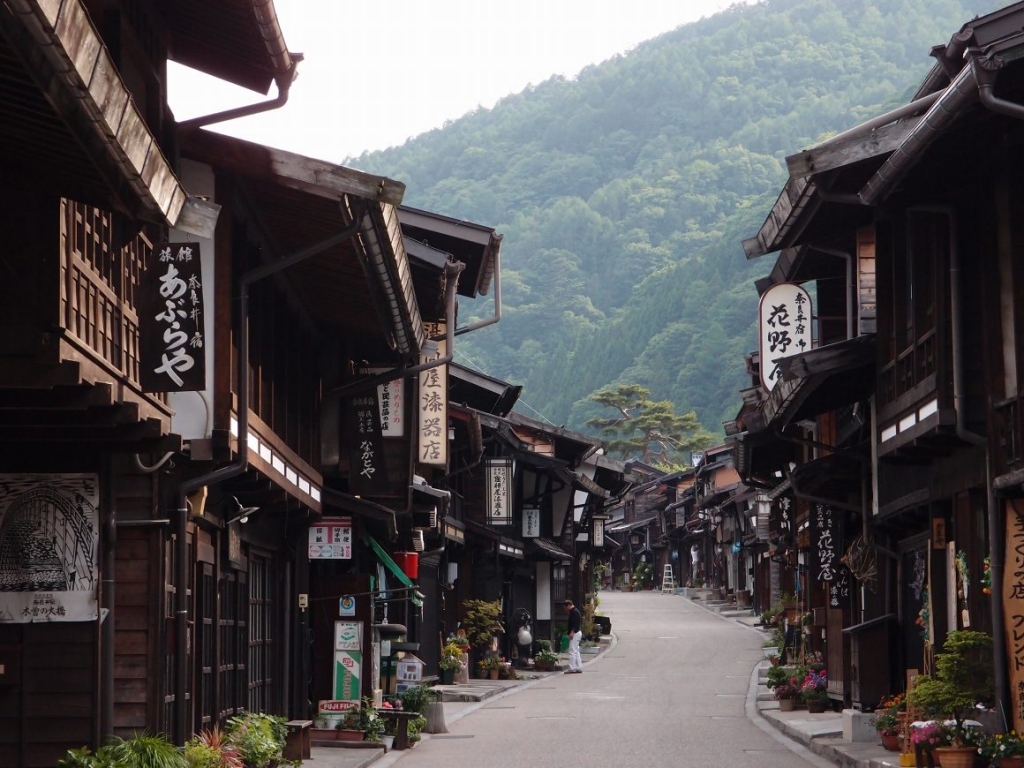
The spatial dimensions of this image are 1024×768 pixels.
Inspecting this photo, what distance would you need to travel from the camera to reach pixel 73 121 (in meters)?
7.52

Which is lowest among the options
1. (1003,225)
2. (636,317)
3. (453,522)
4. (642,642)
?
(642,642)

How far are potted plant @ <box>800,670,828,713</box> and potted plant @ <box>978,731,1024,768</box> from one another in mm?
12414

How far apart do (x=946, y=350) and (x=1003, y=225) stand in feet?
5.63

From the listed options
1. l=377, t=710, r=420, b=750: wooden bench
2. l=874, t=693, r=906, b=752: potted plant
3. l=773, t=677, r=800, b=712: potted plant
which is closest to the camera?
l=874, t=693, r=906, b=752: potted plant

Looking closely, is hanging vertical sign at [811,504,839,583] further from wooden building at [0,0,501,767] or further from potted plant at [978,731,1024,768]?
potted plant at [978,731,1024,768]

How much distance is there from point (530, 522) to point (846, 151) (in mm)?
29964

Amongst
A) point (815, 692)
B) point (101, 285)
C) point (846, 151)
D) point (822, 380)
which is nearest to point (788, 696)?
point (815, 692)

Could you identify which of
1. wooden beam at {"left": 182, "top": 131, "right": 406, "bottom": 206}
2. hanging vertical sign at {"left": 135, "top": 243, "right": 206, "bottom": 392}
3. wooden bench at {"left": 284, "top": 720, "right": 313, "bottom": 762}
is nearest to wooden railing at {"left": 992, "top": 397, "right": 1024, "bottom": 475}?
wooden beam at {"left": 182, "top": 131, "right": 406, "bottom": 206}

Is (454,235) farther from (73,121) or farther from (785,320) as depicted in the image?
(73,121)

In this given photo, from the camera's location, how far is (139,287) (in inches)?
488

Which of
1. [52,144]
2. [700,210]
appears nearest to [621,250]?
[700,210]

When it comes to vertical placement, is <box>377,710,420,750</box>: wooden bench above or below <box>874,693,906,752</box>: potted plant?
below

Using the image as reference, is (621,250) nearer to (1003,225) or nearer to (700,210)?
(700,210)

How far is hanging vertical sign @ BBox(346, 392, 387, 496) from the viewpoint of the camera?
72.5 ft
